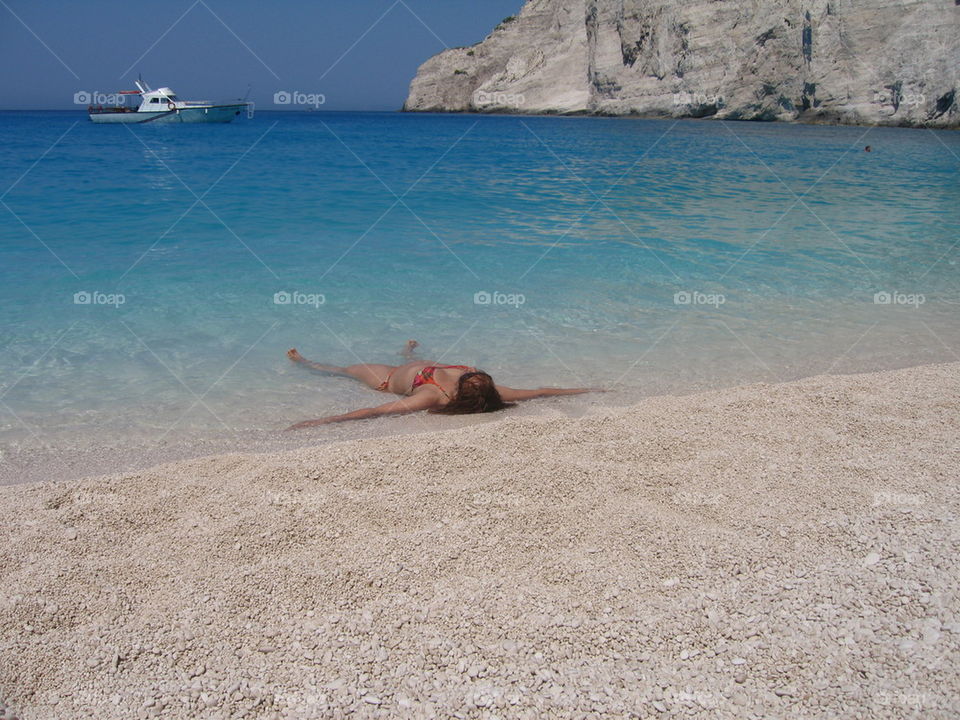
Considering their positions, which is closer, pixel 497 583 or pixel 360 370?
pixel 497 583

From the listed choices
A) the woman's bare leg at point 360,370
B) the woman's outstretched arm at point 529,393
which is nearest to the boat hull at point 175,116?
the woman's bare leg at point 360,370

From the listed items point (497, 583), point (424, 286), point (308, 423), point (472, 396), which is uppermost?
point (497, 583)

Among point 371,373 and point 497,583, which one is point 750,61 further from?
point 497,583

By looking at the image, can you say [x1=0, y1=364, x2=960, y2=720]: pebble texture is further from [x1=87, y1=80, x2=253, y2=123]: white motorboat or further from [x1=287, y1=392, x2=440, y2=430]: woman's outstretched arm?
[x1=87, y1=80, x2=253, y2=123]: white motorboat

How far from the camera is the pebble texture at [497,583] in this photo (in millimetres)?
2387

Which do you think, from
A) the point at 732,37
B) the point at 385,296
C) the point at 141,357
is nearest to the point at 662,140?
the point at 732,37

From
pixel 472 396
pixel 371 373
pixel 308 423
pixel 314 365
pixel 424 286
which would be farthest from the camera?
pixel 424 286

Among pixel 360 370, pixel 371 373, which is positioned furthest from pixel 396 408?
pixel 360 370

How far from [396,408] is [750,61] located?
62.8m

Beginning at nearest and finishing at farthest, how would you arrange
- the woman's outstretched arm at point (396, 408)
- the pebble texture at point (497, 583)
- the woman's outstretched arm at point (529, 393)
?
1. the pebble texture at point (497, 583)
2. the woman's outstretched arm at point (396, 408)
3. the woman's outstretched arm at point (529, 393)

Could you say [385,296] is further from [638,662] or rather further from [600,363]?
[638,662]

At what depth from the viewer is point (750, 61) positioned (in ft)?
189

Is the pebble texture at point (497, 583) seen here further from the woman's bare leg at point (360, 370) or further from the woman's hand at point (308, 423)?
the woman's bare leg at point (360, 370)

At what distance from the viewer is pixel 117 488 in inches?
145
